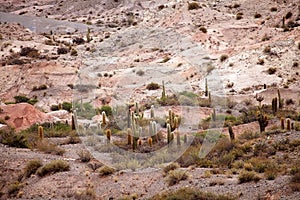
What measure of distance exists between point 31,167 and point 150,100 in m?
16.1

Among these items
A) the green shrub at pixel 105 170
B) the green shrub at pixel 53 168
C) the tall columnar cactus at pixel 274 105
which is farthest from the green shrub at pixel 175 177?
the tall columnar cactus at pixel 274 105

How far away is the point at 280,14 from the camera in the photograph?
46125 mm

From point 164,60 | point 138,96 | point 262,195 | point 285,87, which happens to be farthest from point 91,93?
point 262,195

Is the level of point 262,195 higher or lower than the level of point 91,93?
higher

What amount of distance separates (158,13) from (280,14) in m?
13.9

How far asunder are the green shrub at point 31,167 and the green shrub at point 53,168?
30 cm

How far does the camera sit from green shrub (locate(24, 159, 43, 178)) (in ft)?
61.0

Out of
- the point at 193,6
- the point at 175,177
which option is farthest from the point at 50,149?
the point at 193,6

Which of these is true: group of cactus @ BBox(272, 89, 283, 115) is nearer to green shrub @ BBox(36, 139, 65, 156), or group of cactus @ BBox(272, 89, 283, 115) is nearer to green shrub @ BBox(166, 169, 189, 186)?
green shrub @ BBox(36, 139, 65, 156)

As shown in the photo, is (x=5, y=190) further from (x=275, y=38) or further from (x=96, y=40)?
(x=96, y=40)

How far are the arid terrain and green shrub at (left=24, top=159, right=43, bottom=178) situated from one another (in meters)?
0.08

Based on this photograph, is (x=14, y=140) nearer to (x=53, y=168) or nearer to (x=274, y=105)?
(x=53, y=168)

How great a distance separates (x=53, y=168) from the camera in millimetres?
18625

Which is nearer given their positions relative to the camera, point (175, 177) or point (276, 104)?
point (175, 177)
